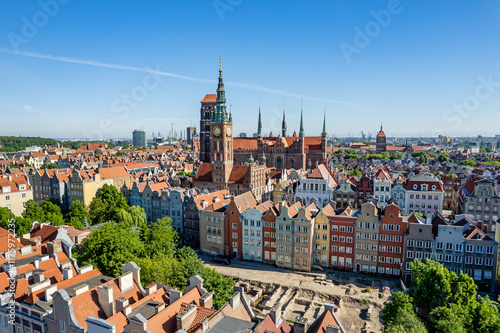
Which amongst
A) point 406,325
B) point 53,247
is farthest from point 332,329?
point 53,247

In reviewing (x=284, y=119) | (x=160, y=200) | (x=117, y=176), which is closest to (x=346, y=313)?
(x=160, y=200)

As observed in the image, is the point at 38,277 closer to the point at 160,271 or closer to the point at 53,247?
the point at 53,247

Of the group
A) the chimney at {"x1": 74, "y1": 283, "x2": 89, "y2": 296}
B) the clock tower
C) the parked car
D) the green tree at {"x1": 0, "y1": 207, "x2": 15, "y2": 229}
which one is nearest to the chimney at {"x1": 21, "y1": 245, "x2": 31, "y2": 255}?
the chimney at {"x1": 74, "y1": 283, "x2": 89, "y2": 296}

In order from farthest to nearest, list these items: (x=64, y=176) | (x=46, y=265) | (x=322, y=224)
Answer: (x=64, y=176), (x=322, y=224), (x=46, y=265)

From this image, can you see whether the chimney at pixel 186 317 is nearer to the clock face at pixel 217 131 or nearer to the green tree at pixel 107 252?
the green tree at pixel 107 252

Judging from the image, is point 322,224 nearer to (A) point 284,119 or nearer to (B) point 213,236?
(B) point 213,236

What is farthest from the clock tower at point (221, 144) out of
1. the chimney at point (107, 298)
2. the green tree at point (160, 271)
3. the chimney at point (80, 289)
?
the chimney at point (107, 298)
